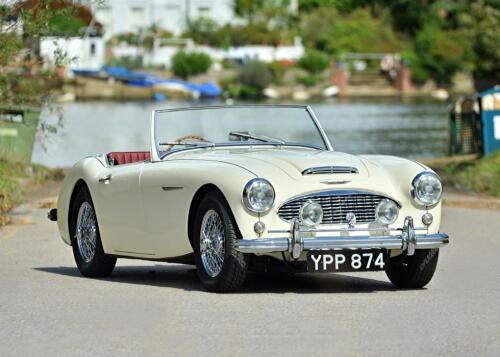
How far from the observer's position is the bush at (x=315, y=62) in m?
135

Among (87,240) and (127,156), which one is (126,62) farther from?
(87,240)

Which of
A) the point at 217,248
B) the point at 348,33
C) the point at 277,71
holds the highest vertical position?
the point at 217,248

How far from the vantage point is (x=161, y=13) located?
467 feet

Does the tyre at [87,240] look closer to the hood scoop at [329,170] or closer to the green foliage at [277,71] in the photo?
the hood scoop at [329,170]

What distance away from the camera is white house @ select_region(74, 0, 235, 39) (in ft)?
463

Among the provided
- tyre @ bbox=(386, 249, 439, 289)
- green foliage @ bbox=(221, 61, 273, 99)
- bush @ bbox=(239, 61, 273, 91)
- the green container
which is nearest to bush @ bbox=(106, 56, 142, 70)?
green foliage @ bbox=(221, 61, 273, 99)

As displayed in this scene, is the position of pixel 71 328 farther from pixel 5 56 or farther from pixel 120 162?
pixel 5 56

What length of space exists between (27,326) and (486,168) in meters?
16.5

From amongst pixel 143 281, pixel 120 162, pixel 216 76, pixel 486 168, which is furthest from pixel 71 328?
pixel 216 76

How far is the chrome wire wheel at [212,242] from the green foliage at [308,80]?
12365 cm

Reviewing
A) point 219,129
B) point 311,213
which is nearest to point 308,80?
point 219,129

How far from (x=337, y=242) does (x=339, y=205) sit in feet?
1.00

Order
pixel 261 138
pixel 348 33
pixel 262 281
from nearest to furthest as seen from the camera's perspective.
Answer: pixel 262 281 < pixel 261 138 < pixel 348 33

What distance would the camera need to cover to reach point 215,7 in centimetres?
14125
